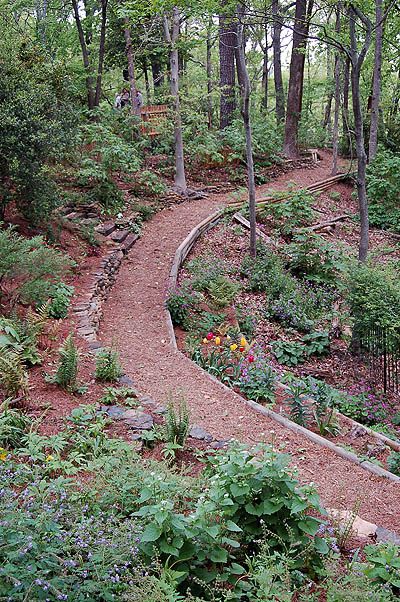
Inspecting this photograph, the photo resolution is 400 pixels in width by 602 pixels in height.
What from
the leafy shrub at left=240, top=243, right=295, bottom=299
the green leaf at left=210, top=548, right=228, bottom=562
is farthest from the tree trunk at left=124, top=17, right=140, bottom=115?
the green leaf at left=210, top=548, right=228, bottom=562

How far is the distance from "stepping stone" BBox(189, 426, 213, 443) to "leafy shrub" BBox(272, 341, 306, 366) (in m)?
3.39

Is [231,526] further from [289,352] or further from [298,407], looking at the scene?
[289,352]

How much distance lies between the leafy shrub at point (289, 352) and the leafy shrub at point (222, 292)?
3.69ft

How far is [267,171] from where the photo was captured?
60.7ft

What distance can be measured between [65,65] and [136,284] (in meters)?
4.23

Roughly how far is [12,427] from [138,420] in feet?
4.36

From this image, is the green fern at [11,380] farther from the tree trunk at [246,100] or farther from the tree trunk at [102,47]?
the tree trunk at [102,47]

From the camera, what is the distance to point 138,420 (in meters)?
5.25

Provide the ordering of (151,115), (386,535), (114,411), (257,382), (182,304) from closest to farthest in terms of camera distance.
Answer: (386,535) → (114,411) → (257,382) → (182,304) → (151,115)

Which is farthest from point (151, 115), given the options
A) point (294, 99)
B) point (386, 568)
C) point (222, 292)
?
point (386, 568)

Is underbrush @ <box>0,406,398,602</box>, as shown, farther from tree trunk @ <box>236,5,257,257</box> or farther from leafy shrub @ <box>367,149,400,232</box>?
leafy shrub @ <box>367,149,400,232</box>

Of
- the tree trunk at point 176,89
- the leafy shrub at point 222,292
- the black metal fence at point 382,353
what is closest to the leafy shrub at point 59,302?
the leafy shrub at point 222,292

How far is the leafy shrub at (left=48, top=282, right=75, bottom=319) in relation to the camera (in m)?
7.84

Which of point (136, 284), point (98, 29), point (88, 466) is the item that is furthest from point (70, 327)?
point (98, 29)
